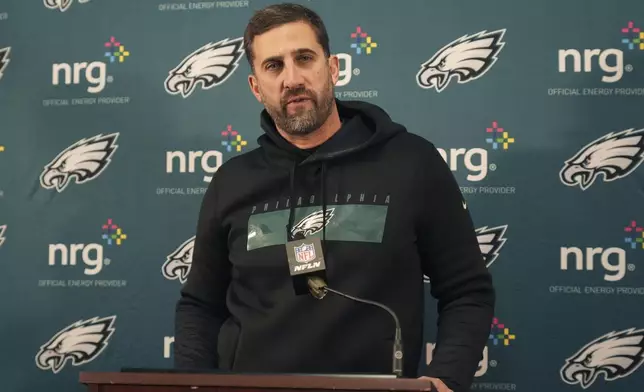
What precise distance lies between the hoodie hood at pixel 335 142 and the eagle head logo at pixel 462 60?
65 centimetres

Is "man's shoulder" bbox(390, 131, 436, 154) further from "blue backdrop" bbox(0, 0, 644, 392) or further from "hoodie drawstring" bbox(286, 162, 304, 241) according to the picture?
"blue backdrop" bbox(0, 0, 644, 392)

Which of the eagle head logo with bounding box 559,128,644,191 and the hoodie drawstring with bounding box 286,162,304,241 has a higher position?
the eagle head logo with bounding box 559,128,644,191

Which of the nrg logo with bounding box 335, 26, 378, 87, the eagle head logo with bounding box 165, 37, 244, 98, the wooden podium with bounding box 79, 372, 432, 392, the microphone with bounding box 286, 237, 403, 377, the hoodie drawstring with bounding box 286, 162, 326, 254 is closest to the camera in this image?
the wooden podium with bounding box 79, 372, 432, 392

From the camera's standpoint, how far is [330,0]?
263 cm

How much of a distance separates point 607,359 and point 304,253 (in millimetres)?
1284

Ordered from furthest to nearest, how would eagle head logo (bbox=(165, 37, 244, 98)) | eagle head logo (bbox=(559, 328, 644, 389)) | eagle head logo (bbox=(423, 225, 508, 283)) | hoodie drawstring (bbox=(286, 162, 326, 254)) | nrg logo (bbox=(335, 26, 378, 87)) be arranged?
eagle head logo (bbox=(165, 37, 244, 98)), nrg logo (bbox=(335, 26, 378, 87)), eagle head logo (bbox=(423, 225, 508, 283)), eagle head logo (bbox=(559, 328, 644, 389)), hoodie drawstring (bbox=(286, 162, 326, 254))

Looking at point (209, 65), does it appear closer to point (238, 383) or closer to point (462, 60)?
point (462, 60)

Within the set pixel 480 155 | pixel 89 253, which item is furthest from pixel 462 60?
pixel 89 253

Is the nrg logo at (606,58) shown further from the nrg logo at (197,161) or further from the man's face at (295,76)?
the nrg logo at (197,161)

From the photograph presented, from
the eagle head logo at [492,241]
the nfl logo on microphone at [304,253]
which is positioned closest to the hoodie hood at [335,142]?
the nfl logo on microphone at [304,253]

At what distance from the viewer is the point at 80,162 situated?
9.12 feet

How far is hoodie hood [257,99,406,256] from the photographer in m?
1.80

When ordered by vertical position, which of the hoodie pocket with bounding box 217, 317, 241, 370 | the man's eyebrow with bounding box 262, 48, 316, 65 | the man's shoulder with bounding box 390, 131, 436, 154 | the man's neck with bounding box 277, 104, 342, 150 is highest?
the man's eyebrow with bounding box 262, 48, 316, 65

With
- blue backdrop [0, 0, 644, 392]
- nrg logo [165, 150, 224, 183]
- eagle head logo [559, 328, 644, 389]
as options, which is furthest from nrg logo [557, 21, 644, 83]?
nrg logo [165, 150, 224, 183]
